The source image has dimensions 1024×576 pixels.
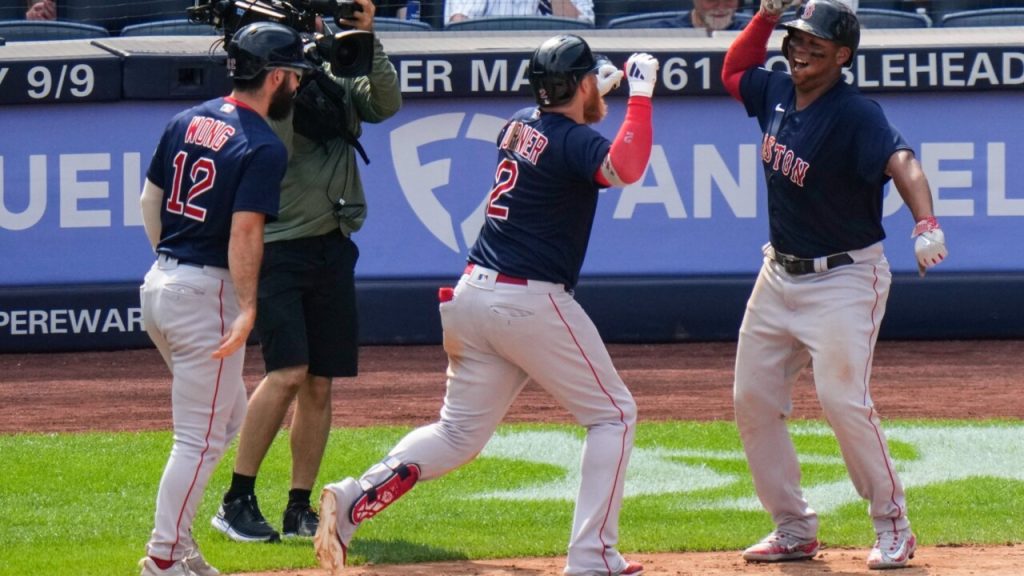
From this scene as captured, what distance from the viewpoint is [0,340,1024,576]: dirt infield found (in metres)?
8.61

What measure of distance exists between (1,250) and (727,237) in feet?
15.5

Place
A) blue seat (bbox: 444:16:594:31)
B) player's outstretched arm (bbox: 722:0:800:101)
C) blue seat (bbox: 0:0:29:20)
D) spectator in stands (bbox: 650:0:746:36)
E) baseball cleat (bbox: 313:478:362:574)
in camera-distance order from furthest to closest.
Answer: blue seat (bbox: 0:0:29:20), blue seat (bbox: 444:16:594:31), spectator in stands (bbox: 650:0:746:36), player's outstretched arm (bbox: 722:0:800:101), baseball cleat (bbox: 313:478:362:574)

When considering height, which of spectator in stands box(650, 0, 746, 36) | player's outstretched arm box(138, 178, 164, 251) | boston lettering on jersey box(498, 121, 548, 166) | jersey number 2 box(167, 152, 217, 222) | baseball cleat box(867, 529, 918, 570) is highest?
boston lettering on jersey box(498, 121, 548, 166)

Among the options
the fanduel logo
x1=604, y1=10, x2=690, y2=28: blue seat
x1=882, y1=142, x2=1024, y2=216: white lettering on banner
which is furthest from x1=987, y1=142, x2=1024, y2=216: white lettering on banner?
the fanduel logo

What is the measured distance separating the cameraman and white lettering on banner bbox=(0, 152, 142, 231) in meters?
4.93

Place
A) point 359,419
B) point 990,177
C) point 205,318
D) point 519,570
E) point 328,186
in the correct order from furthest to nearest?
1. point 990,177
2. point 359,419
3. point 328,186
4. point 519,570
5. point 205,318

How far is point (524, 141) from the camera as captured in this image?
16.2ft

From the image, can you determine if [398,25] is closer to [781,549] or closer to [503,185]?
[503,185]

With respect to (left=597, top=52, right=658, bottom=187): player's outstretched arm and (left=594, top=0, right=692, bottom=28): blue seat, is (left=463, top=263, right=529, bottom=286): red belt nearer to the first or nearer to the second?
(left=597, top=52, right=658, bottom=187): player's outstretched arm

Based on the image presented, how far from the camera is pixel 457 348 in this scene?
4.98m

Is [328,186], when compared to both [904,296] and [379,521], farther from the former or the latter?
[904,296]

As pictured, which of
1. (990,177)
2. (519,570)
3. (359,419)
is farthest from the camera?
(990,177)

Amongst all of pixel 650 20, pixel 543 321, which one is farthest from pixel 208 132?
pixel 650 20

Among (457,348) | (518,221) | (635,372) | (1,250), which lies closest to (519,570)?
(457,348)
